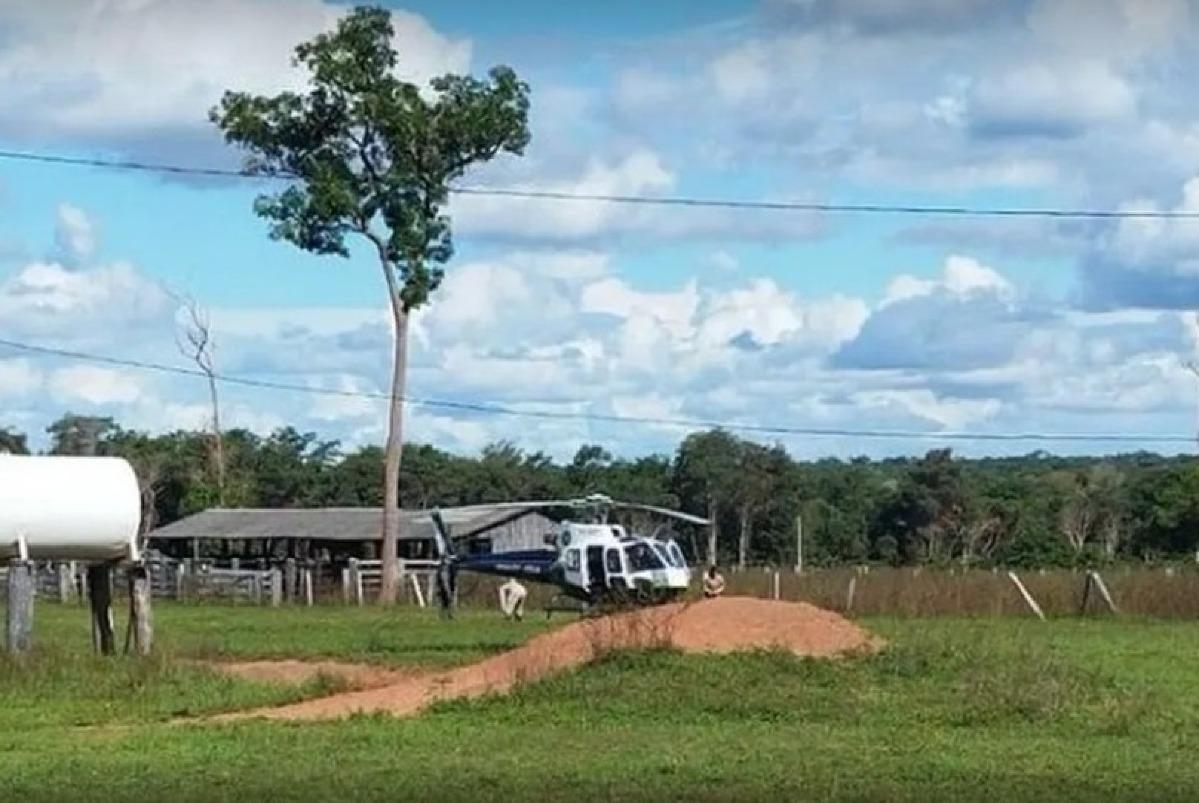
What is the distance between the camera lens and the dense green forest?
3649 inches

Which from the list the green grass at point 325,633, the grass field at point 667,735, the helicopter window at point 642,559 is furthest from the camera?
the helicopter window at point 642,559

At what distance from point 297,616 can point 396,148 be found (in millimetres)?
13224

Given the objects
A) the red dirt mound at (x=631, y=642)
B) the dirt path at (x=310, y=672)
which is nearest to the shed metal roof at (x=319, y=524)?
the dirt path at (x=310, y=672)

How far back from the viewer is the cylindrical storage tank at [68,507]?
28.3 m

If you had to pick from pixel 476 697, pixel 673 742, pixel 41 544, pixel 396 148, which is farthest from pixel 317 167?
pixel 673 742

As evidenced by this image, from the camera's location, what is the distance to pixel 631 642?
77.5 ft

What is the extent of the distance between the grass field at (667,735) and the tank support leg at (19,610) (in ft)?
2.26

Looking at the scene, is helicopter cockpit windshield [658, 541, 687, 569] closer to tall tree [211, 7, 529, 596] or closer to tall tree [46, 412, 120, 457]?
tall tree [211, 7, 529, 596]

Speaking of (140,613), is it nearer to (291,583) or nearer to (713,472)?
(291,583)

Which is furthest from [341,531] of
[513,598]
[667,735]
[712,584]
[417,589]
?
[667,735]

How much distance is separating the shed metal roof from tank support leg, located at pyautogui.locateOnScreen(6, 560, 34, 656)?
44416mm

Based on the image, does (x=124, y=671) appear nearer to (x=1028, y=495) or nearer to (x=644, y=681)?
(x=644, y=681)

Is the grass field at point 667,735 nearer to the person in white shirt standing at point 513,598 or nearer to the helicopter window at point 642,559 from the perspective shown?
the helicopter window at point 642,559

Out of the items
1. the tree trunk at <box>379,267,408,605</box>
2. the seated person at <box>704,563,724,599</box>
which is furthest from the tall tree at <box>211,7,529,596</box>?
the seated person at <box>704,563,724,599</box>
